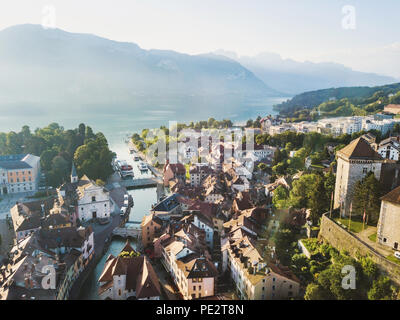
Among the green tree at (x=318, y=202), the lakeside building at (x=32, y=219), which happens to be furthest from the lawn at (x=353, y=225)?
the lakeside building at (x=32, y=219)

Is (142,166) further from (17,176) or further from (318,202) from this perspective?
(318,202)

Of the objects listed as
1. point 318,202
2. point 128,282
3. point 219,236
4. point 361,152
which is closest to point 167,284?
point 128,282

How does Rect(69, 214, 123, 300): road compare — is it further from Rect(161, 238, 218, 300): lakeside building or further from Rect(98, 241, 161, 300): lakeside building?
Rect(161, 238, 218, 300): lakeside building

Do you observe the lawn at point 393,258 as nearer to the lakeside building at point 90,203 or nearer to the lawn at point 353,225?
the lawn at point 353,225

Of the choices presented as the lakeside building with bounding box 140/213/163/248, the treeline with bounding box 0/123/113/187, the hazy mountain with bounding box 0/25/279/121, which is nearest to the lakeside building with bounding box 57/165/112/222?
the lakeside building with bounding box 140/213/163/248

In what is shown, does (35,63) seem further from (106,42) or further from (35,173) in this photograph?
(35,173)
